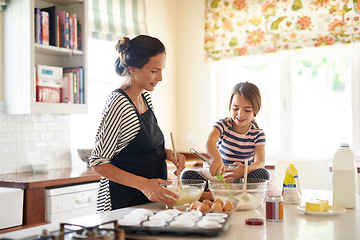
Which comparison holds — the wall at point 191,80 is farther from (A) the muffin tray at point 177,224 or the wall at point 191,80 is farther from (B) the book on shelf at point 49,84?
(A) the muffin tray at point 177,224

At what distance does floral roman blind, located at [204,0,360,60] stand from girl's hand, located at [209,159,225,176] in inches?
104

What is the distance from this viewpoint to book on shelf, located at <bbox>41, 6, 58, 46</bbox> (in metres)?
3.30

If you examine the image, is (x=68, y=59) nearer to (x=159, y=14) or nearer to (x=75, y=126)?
(x=75, y=126)

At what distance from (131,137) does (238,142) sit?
0.83 meters

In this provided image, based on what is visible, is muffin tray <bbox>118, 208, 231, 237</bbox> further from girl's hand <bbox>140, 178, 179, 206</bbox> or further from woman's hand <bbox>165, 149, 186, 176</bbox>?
woman's hand <bbox>165, 149, 186, 176</bbox>

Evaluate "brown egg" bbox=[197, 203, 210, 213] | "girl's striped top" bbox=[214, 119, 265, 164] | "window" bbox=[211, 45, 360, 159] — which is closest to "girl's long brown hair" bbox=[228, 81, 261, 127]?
"girl's striped top" bbox=[214, 119, 265, 164]

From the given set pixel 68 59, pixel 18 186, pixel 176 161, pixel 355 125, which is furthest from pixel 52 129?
pixel 355 125

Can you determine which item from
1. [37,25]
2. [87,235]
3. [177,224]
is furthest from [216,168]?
[37,25]

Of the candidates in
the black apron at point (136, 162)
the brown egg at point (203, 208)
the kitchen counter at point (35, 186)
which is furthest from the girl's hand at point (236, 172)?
the kitchen counter at point (35, 186)

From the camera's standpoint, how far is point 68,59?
143 inches

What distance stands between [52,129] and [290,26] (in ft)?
8.15

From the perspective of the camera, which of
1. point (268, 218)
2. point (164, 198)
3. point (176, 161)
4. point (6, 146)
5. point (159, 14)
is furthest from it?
point (159, 14)

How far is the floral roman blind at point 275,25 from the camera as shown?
13.6 ft

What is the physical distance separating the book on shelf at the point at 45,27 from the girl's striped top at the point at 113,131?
1.53 m
